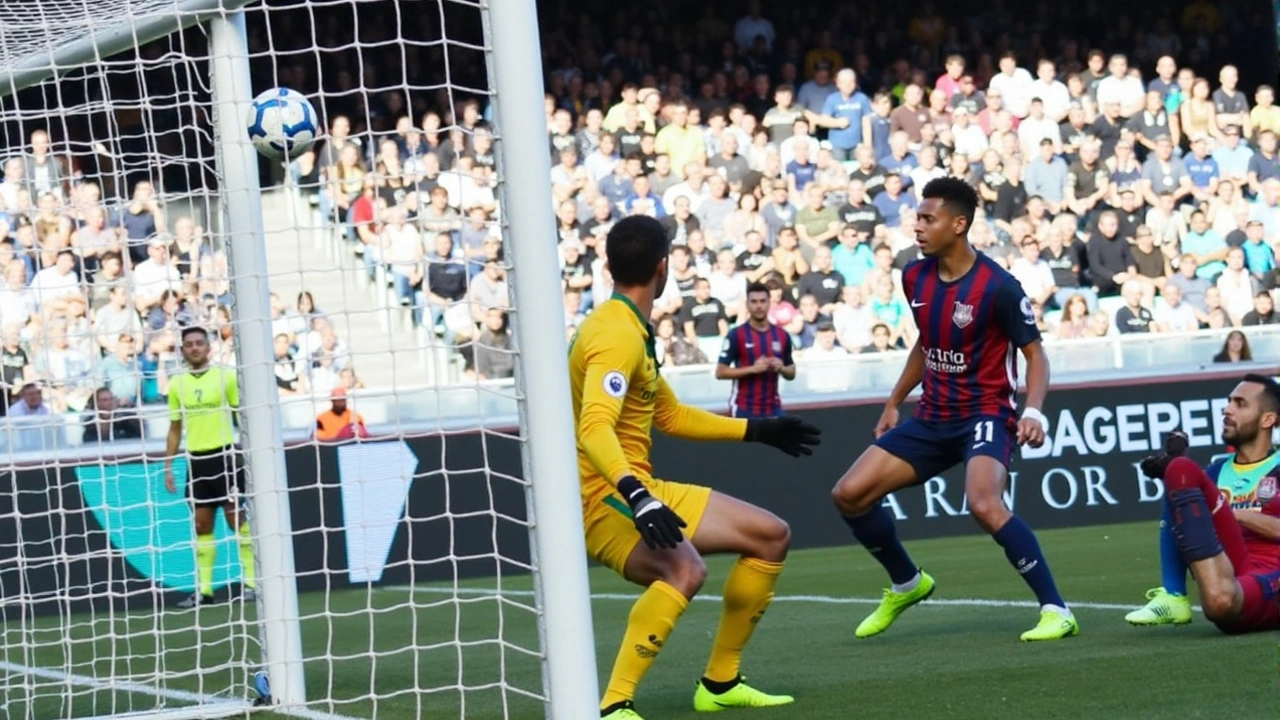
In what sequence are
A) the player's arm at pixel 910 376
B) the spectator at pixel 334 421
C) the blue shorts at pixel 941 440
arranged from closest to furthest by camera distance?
the blue shorts at pixel 941 440 → the player's arm at pixel 910 376 → the spectator at pixel 334 421

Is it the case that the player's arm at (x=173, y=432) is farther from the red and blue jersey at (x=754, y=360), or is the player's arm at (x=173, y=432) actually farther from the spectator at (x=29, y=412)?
the red and blue jersey at (x=754, y=360)

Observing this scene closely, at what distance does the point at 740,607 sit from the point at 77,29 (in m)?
3.34

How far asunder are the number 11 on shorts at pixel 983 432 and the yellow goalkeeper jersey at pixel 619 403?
1.73 m

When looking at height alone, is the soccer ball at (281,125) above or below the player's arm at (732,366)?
above

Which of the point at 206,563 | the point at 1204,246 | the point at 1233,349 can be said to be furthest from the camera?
the point at 1204,246

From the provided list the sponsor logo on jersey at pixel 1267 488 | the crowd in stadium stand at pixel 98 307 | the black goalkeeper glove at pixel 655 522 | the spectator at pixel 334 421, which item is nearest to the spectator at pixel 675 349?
the crowd in stadium stand at pixel 98 307

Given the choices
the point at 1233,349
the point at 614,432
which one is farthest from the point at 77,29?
the point at 1233,349

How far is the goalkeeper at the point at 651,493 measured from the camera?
5613 mm

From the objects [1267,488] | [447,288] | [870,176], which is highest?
[870,176]

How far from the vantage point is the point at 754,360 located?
561 inches

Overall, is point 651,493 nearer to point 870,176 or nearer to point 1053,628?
point 1053,628

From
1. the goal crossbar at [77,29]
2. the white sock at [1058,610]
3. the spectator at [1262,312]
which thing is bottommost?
the white sock at [1058,610]

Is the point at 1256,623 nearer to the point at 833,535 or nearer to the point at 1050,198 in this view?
the point at 833,535

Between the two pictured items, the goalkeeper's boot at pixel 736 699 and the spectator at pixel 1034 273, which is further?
the spectator at pixel 1034 273
